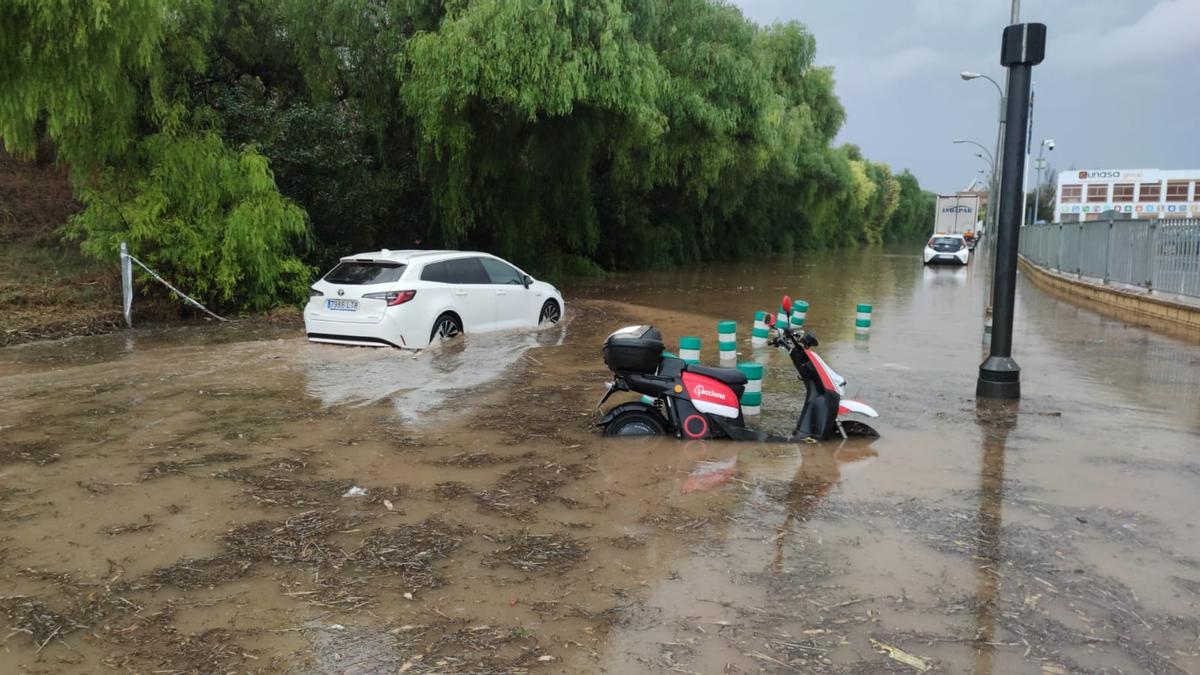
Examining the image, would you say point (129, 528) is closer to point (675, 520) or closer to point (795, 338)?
point (675, 520)

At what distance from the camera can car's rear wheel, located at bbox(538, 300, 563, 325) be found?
14.3 m

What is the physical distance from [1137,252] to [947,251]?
23.5 metres

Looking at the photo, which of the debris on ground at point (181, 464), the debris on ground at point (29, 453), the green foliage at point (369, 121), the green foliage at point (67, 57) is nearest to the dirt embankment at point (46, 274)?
the green foliage at point (369, 121)

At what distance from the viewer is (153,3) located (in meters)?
12.8

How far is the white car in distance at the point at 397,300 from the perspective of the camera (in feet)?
36.9

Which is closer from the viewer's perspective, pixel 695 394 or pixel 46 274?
pixel 695 394

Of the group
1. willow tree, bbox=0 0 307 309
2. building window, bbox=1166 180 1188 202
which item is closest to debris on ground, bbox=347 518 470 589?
willow tree, bbox=0 0 307 309

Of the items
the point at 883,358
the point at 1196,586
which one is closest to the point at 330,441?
the point at 1196,586

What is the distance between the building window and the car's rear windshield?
372ft

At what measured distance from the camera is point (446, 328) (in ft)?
39.5

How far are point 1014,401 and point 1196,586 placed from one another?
182 inches

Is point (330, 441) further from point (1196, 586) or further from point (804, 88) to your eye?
point (804, 88)

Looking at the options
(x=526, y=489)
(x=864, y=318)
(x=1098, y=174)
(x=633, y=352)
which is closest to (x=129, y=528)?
(x=526, y=489)

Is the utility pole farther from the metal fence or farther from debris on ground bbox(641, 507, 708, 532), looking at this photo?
the metal fence
